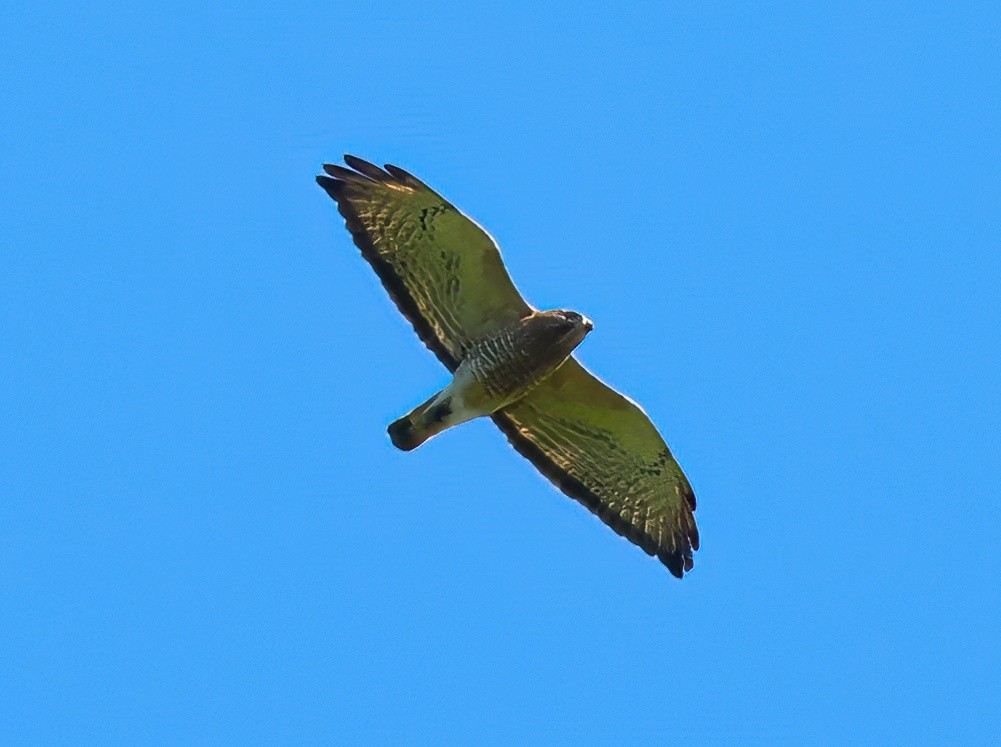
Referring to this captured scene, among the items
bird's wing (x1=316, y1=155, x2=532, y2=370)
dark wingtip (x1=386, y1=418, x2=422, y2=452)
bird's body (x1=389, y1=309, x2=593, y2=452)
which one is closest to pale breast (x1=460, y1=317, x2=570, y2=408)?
bird's body (x1=389, y1=309, x2=593, y2=452)

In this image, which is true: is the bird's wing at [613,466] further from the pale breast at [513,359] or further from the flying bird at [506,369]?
the pale breast at [513,359]

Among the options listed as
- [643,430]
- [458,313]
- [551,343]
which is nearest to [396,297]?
[458,313]

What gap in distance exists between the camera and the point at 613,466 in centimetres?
1819

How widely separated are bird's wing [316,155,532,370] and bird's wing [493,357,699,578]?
3.31 ft

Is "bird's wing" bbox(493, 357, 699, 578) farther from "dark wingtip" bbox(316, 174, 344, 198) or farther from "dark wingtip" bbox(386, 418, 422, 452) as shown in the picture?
"dark wingtip" bbox(316, 174, 344, 198)

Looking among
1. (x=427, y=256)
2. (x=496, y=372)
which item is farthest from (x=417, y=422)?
(x=427, y=256)

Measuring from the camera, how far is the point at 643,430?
704 inches

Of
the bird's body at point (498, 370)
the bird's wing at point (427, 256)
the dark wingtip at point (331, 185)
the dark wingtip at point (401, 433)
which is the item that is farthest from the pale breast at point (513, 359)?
the dark wingtip at point (331, 185)

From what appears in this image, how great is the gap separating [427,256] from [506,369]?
140cm

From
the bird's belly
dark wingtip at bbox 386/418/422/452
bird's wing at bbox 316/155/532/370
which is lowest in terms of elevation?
dark wingtip at bbox 386/418/422/452

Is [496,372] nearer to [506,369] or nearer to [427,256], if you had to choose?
[506,369]

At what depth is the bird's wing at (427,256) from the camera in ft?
56.2

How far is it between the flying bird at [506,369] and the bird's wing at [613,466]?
1 cm

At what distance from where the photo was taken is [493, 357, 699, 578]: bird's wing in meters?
17.9
